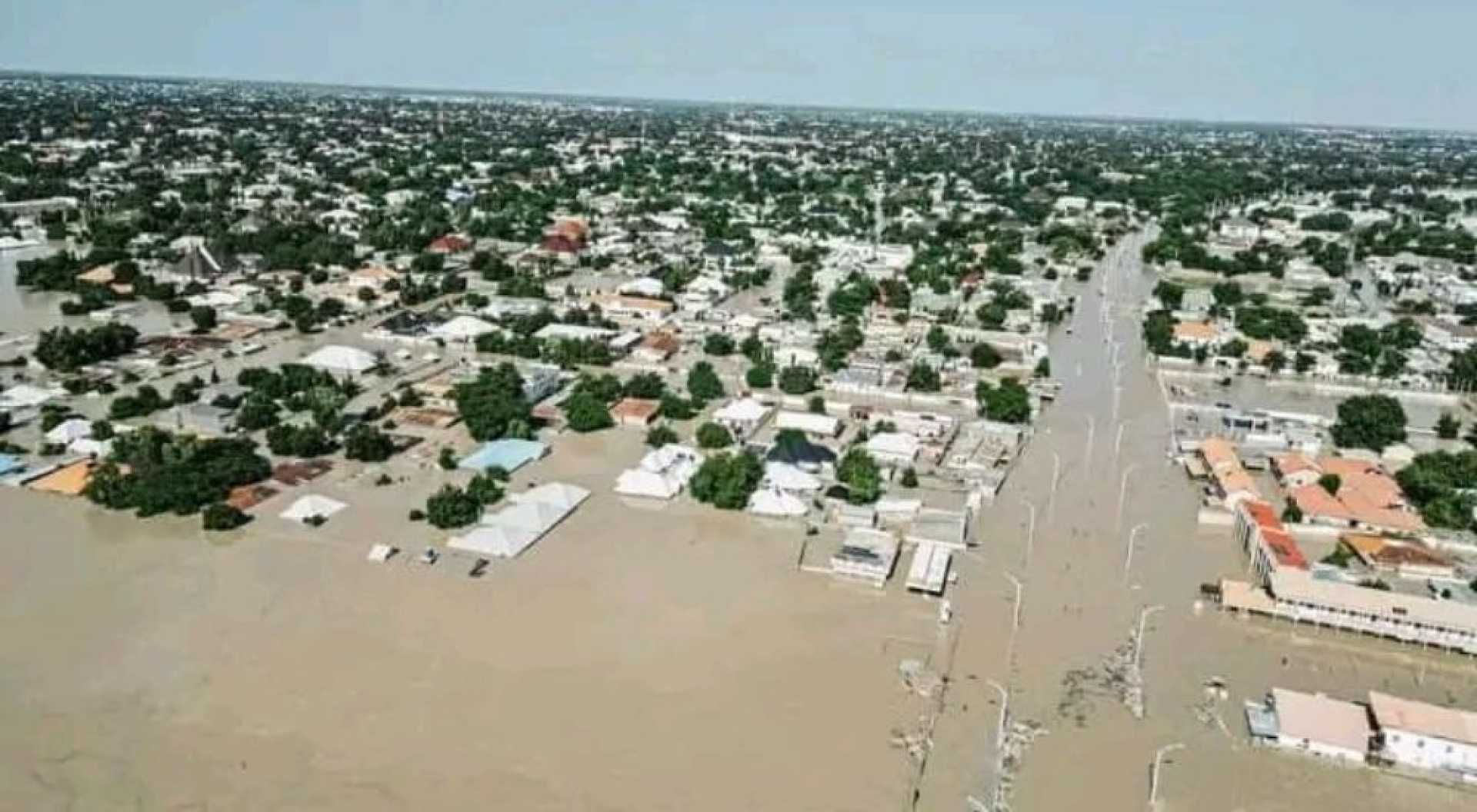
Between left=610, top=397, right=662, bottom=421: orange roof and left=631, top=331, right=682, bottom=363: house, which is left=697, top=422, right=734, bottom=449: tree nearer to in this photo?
left=610, top=397, right=662, bottom=421: orange roof

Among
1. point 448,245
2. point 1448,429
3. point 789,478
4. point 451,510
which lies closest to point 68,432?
point 451,510

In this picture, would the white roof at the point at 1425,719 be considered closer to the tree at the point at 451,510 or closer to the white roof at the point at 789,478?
the white roof at the point at 789,478

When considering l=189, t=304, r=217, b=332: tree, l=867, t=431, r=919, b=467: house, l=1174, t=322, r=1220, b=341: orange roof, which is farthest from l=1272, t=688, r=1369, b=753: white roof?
l=189, t=304, r=217, b=332: tree

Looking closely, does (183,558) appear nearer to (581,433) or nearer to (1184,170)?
(581,433)

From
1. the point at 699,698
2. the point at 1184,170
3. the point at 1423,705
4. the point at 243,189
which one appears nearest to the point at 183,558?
the point at 699,698

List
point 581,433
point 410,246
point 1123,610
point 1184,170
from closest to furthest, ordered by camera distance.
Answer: point 1123,610, point 581,433, point 410,246, point 1184,170

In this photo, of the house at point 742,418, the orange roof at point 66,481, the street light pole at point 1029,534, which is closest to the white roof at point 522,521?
the house at point 742,418

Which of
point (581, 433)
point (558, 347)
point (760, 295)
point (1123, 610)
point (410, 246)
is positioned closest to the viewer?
point (1123, 610)
